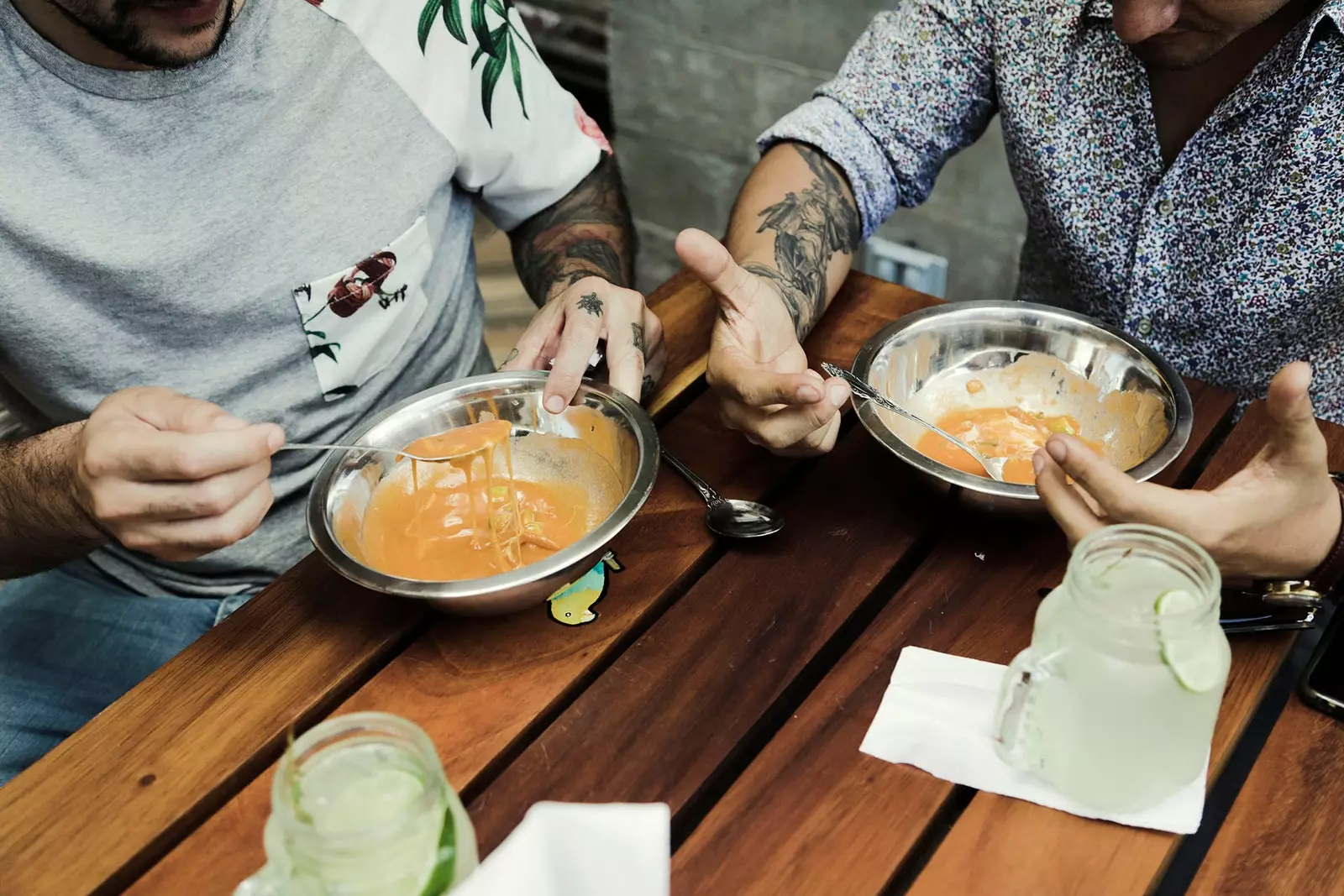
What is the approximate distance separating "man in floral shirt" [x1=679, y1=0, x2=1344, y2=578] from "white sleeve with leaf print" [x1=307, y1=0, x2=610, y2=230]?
1.07ft

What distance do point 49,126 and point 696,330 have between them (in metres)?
0.85

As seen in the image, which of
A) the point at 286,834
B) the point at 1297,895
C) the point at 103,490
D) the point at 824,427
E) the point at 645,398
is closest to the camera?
the point at 286,834

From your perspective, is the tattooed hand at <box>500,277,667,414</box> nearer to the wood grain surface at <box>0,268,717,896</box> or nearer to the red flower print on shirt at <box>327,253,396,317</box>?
the red flower print on shirt at <box>327,253,396,317</box>

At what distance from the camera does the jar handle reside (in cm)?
90

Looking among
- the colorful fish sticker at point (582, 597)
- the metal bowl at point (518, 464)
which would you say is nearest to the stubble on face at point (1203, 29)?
the metal bowl at point (518, 464)

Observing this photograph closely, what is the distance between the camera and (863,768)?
0.98 metres

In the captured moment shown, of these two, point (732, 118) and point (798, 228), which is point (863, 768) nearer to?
point (798, 228)

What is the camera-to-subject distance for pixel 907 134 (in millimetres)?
1723

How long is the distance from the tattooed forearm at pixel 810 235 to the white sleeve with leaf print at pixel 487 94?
1.23 ft

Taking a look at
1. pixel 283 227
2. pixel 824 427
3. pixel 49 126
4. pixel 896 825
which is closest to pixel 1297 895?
pixel 896 825

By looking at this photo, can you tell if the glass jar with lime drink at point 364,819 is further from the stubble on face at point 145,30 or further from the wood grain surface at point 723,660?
the stubble on face at point 145,30

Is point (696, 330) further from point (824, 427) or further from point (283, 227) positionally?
point (283, 227)

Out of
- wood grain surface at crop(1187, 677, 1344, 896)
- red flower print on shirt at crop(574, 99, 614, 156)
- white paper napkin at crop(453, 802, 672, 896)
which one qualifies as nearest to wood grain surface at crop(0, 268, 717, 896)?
white paper napkin at crop(453, 802, 672, 896)

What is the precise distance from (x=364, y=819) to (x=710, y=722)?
36 cm
